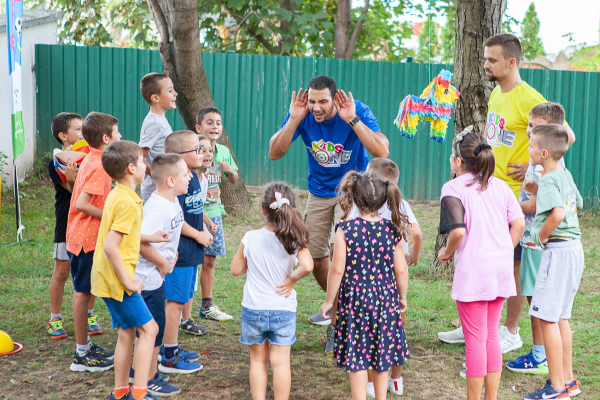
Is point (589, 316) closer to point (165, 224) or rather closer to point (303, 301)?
point (303, 301)

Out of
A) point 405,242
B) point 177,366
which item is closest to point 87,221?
point 177,366

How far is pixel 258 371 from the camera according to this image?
10.9 feet

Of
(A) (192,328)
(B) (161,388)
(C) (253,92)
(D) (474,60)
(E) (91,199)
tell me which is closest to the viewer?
A: (B) (161,388)

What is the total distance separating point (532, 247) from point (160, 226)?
2.29 metres

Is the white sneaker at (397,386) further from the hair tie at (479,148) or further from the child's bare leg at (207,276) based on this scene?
the child's bare leg at (207,276)

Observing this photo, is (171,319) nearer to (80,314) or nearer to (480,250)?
(80,314)

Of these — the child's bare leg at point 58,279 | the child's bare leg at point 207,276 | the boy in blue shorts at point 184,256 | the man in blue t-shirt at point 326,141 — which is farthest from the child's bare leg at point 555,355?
the child's bare leg at point 58,279

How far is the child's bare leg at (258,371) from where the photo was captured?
10.8 ft

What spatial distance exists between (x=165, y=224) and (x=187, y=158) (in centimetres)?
67

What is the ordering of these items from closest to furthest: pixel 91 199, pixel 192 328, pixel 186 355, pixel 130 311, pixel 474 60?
1. pixel 130 311
2. pixel 91 199
3. pixel 186 355
4. pixel 192 328
5. pixel 474 60

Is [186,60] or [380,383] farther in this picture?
[186,60]

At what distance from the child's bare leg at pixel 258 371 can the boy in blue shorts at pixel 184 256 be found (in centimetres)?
77

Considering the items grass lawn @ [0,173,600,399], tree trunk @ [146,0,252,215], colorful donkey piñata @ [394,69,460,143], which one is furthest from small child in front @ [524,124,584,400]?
tree trunk @ [146,0,252,215]

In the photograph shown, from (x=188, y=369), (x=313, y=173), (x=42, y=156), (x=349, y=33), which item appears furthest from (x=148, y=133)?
(x=349, y=33)
